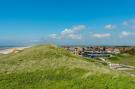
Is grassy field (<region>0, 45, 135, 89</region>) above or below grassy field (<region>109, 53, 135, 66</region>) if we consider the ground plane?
above

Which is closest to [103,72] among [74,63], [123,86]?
[74,63]

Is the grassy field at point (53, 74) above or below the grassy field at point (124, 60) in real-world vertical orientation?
above

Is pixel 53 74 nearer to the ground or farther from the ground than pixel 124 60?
farther from the ground

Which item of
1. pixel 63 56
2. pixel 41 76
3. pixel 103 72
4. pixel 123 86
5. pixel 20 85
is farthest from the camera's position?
pixel 63 56

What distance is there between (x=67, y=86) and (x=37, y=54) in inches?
302

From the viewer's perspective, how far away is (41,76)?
19812mm

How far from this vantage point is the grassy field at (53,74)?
1711 centimetres

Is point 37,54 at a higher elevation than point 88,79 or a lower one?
higher

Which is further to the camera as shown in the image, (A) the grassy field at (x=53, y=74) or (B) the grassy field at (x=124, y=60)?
(B) the grassy field at (x=124, y=60)

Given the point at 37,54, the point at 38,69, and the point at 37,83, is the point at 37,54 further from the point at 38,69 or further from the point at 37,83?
the point at 37,83

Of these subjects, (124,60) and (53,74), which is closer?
(53,74)

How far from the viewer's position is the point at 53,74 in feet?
66.3

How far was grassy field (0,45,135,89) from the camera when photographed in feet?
56.1

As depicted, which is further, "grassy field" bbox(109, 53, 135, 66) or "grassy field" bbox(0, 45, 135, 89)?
"grassy field" bbox(109, 53, 135, 66)
